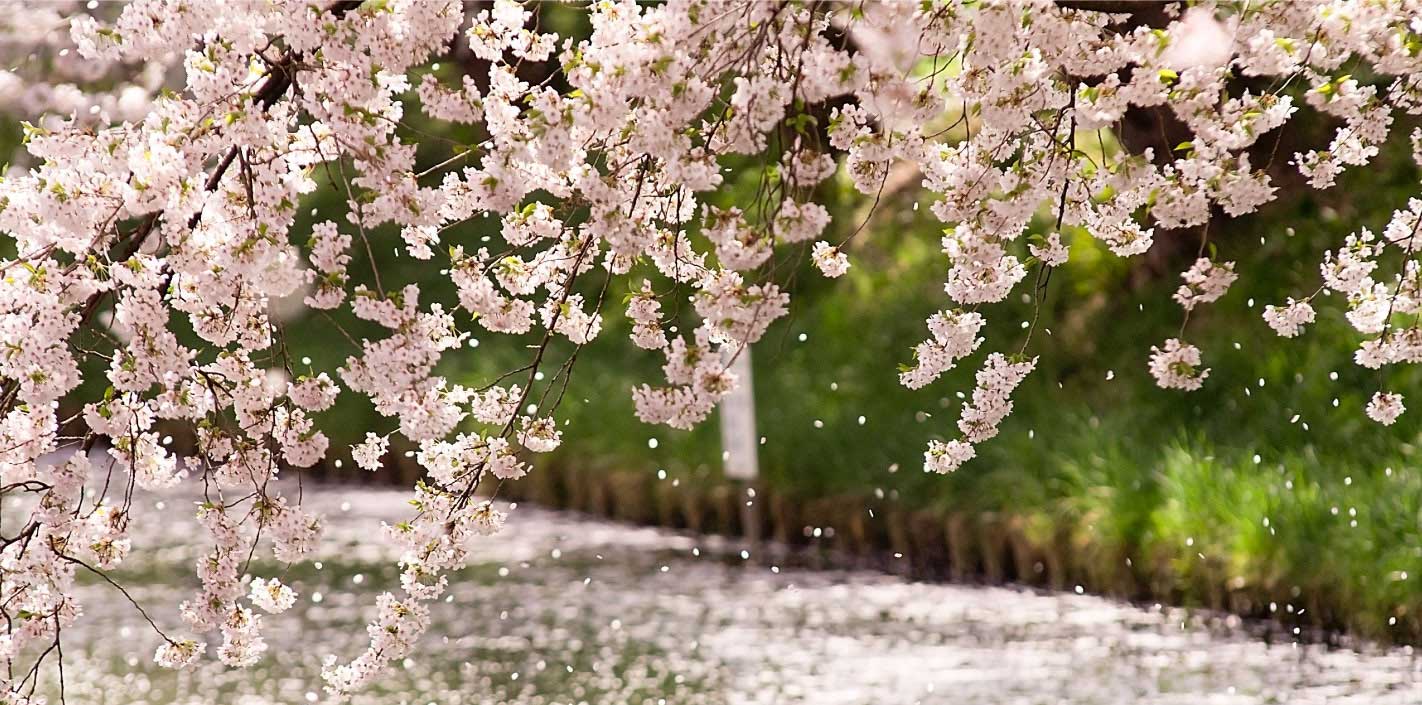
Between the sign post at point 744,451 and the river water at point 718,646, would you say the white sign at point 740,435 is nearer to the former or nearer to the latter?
the sign post at point 744,451

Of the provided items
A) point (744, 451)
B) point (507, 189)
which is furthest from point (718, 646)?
point (507, 189)

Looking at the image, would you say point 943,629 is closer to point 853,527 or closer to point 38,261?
point 853,527

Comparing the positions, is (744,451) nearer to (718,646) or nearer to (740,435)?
(740,435)

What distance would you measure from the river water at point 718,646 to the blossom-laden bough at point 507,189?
2.03 metres

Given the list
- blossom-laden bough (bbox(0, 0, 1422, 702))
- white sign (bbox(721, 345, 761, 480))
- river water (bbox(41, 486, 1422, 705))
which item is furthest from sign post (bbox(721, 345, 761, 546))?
blossom-laden bough (bbox(0, 0, 1422, 702))

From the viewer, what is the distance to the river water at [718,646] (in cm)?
511

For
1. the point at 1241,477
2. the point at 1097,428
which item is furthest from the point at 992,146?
the point at 1097,428

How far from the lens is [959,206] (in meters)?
2.95

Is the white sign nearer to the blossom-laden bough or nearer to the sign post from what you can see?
the sign post

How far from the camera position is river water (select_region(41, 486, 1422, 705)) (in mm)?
5113

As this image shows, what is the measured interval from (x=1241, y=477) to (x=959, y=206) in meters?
3.56

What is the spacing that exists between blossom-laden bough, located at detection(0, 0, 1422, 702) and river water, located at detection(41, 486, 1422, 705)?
79.8 inches

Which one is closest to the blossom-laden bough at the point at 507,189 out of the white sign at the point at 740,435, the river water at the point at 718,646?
the river water at the point at 718,646

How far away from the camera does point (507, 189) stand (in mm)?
2693
